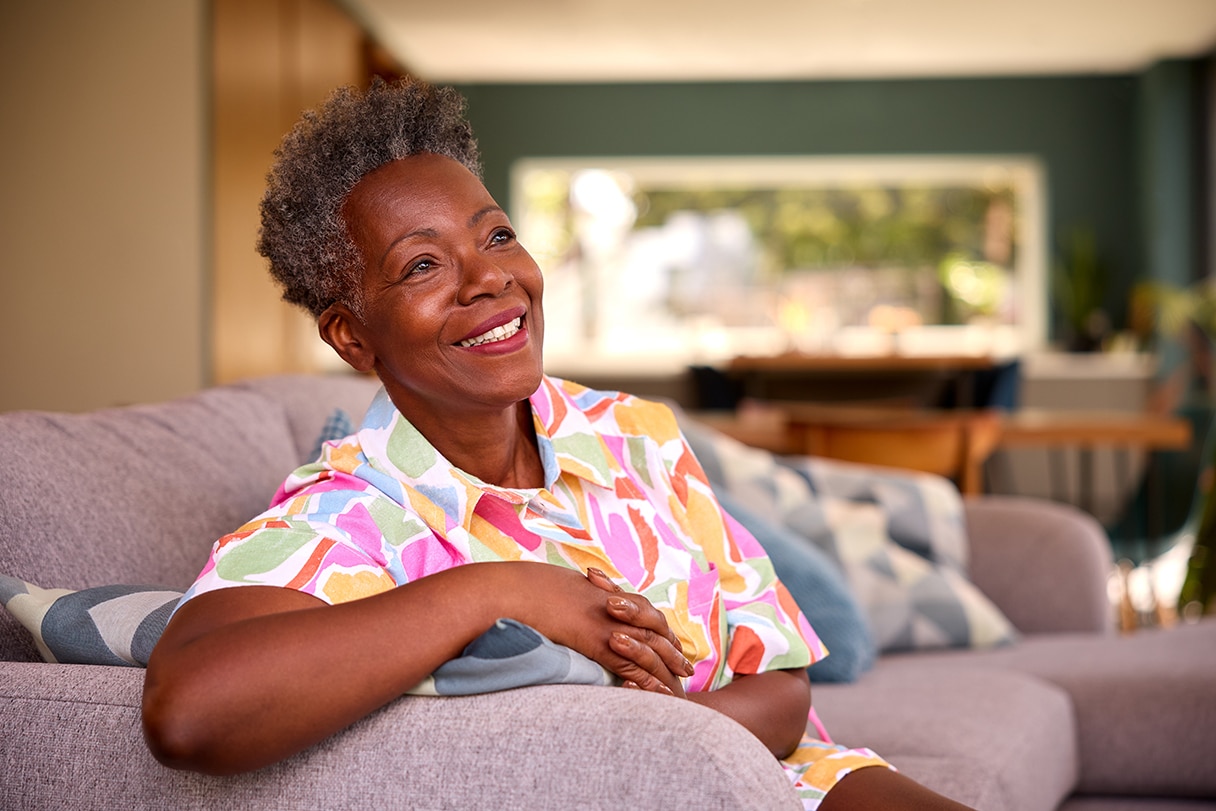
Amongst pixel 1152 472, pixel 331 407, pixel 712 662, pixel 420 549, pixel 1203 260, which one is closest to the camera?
pixel 420 549

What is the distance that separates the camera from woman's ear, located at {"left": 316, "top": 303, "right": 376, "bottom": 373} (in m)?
1.16

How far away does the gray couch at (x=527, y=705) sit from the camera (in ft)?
2.86

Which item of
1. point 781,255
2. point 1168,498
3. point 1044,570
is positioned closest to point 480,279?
point 1044,570

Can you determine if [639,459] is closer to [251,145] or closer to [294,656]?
[294,656]

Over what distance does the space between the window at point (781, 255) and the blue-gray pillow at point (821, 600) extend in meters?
6.06

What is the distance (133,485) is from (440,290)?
20.3 inches

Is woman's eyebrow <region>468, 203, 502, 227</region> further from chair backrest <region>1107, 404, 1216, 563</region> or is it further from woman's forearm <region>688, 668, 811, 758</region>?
chair backrest <region>1107, 404, 1216, 563</region>

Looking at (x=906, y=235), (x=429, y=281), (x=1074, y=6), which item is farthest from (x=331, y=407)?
(x=906, y=235)

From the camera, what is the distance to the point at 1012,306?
8.30 m

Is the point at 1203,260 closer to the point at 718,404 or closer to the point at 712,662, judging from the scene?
the point at 718,404

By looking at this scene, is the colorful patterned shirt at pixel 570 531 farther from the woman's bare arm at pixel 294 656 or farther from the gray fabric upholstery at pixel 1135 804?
the gray fabric upholstery at pixel 1135 804

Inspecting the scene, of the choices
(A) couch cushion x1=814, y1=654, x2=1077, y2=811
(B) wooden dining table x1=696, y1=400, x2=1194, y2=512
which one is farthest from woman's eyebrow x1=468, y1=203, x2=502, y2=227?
(B) wooden dining table x1=696, y1=400, x2=1194, y2=512

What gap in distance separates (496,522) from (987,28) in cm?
687

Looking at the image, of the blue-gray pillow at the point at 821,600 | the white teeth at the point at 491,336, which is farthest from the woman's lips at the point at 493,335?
the blue-gray pillow at the point at 821,600
